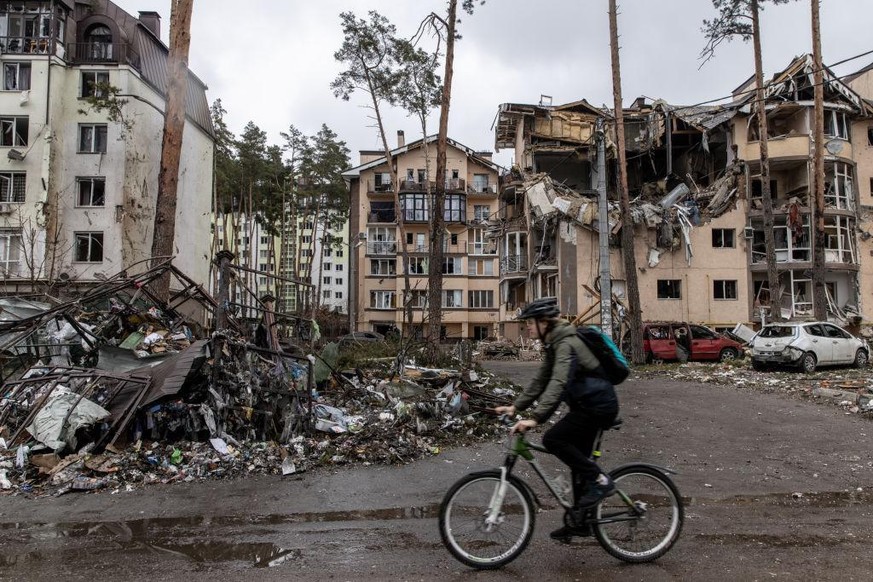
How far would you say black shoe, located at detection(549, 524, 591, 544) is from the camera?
4.00 m

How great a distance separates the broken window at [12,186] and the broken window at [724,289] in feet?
119

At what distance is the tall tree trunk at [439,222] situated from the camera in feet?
48.2

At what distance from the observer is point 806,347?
16.7 m

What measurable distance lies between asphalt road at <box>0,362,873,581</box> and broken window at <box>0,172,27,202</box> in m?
27.2

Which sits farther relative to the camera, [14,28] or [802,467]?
[14,28]

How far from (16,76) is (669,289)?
35789 millimetres

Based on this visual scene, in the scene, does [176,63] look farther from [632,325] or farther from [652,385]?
[632,325]

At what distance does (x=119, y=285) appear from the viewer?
959 cm

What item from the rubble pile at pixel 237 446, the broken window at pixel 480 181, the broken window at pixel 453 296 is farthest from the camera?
the broken window at pixel 480 181

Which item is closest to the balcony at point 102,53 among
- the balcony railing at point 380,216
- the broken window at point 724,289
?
the balcony railing at point 380,216

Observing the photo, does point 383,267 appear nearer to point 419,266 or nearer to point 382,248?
point 382,248

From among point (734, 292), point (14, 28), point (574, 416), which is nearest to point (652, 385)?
point (574, 416)

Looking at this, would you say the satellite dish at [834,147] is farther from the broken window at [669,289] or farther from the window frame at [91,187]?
the window frame at [91,187]

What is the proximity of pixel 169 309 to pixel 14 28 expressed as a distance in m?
26.1
